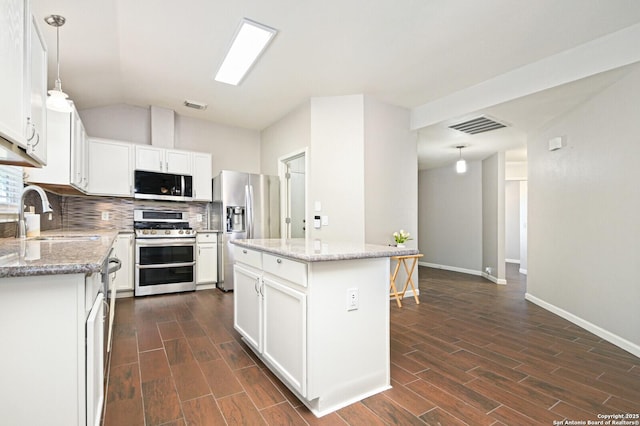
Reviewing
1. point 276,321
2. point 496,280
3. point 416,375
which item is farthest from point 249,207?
point 496,280

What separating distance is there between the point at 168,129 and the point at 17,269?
423cm

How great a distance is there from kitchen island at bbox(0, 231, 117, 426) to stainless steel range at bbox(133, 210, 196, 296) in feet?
10.6

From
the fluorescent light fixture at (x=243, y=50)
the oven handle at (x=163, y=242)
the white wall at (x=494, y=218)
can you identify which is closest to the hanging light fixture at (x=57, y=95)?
the fluorescent light fixture at (x=243, y=50)

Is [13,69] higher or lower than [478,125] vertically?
lower

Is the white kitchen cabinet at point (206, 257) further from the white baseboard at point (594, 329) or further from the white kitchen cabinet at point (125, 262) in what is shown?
the white baseboard at point (594, 329)

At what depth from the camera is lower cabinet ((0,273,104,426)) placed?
3.63ft

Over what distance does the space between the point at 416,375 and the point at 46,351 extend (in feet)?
6.74

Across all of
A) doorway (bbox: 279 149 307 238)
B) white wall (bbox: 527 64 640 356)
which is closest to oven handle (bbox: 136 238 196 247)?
doorway (bbox: 279 149 307 238)

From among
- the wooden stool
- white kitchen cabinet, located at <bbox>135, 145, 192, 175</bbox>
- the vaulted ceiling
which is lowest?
the wooden stool

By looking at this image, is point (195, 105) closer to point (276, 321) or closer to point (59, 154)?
point (59, 154)

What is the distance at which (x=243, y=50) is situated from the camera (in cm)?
314

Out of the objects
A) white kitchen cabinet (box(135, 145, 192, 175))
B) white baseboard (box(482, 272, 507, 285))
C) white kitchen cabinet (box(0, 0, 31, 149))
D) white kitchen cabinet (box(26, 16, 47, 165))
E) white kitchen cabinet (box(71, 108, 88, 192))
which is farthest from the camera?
A: white baseboard (box(482, 272, 507, 285))

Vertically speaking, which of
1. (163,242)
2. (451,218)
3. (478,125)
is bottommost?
(163,242)

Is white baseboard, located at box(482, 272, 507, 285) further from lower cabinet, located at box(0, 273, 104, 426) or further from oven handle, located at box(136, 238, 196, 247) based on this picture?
lower cabinet, located at box(0, 273, 104, 426)
